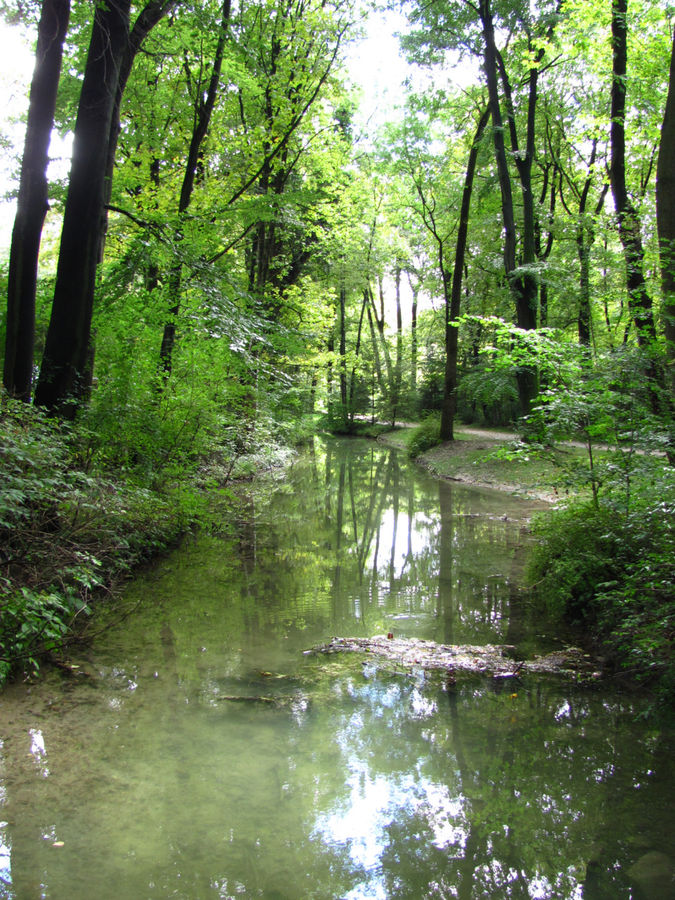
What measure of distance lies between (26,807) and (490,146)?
18.8 m

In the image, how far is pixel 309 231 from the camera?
2017 centimetres

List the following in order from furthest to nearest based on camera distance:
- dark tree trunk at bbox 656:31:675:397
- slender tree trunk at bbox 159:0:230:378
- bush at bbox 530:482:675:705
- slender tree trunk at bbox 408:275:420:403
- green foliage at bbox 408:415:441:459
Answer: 1. slender tree trunk at bbox 408:275:420:403
2. green foliage at bbox 408:415:441:459
3. slender tree trunk at bbox 159:0:230:378
4. dark tree trunk at bbox 656:31:675:397
5. bush at bbox 530:482:675:705

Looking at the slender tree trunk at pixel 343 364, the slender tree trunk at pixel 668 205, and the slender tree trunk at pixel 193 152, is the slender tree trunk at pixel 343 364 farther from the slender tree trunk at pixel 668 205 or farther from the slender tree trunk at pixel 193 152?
the slender tree trunk at pixel 668 205

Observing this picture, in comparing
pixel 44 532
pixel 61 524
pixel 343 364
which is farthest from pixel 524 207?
pixel 343 364

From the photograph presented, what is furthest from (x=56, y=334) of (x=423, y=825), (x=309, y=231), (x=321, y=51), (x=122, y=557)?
(x=309, y=231)

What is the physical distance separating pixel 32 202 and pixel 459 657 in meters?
7.00

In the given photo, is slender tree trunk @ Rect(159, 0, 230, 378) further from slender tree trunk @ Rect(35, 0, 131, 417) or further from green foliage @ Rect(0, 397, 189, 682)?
green foliage @ Rect(0, 397, 189, 682)

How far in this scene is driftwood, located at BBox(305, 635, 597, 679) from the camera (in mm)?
4949

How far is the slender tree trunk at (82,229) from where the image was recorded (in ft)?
22.1

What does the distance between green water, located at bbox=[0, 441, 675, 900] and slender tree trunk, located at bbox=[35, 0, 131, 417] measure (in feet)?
8.76

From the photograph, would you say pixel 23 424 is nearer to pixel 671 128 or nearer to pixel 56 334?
pixel 56 334

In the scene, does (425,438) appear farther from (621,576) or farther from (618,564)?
(621,576)

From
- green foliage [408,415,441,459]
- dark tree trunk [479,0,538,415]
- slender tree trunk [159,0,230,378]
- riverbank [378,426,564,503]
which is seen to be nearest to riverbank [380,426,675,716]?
riverbank [378,426,564,503]

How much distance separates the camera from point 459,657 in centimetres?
526
